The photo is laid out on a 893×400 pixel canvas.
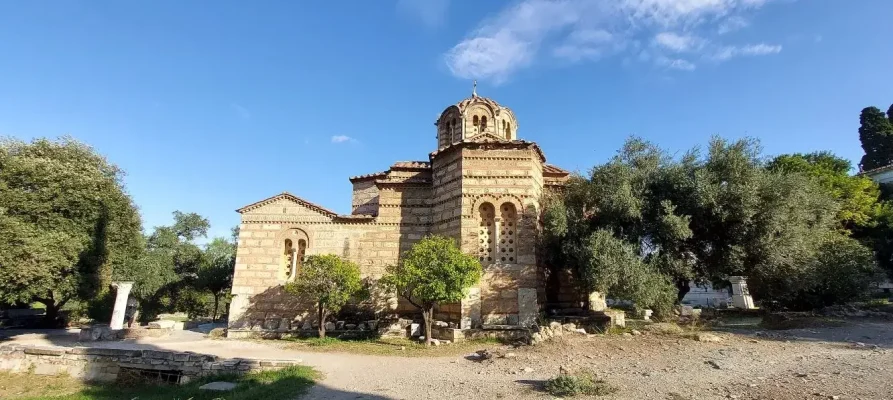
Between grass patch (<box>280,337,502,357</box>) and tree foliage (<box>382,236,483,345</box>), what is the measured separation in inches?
29.8

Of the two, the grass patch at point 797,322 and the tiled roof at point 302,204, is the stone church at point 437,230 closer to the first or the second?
the tiled roof at point 302,204

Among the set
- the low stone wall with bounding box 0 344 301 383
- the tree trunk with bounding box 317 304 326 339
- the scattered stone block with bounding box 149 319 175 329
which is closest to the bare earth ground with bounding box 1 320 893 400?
the low stone wall with bounding box 0 344 301 383

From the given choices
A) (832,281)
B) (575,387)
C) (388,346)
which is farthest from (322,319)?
(832,281)

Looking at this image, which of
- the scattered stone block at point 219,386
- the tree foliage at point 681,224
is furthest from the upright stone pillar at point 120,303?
the tree foliage at point 681,224

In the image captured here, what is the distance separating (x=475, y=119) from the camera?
2144cm

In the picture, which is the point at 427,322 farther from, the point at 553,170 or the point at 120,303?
the point at 120,303

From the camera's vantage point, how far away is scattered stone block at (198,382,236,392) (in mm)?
8705

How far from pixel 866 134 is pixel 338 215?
141 ft

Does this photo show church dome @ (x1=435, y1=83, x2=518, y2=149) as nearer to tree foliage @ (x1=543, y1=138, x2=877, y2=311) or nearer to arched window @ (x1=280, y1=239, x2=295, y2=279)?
tree foliage @ (x1=543, y1=138, x2=877, y2=311)

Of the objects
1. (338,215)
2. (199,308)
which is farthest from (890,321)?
(199,308)

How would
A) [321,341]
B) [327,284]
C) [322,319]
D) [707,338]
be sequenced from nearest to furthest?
[707,338] → [321,341] → [327,284] → [322,319]

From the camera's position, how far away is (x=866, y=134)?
3562 centimetres

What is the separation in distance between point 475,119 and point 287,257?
10.7m

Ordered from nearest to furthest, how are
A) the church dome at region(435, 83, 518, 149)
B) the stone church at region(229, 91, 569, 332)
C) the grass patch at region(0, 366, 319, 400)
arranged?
the grass patch at region(0, 366, 319, 400) → the stone church at region(229, 91, 569, 332) → the church dome at region(435, 83, 518, 149)
